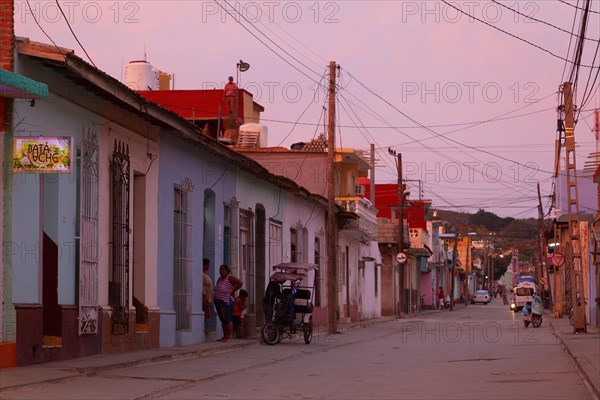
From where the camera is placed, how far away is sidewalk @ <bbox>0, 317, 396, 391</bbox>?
1389cm

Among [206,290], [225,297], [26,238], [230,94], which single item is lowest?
[225,297]

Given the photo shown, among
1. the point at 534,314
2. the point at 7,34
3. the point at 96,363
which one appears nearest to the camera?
the point at 7,34

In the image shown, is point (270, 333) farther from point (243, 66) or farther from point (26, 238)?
point (243, 66)

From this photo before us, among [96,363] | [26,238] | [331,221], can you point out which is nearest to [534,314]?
[331,221]

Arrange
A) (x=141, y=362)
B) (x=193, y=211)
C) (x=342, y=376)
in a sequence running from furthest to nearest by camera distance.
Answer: (x=193, y=211)
(x=141, y=362)
(x=342, y=376)

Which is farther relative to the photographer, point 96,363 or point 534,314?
point 534,314

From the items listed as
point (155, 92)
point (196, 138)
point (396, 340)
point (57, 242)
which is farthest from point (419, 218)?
point (57, 242)

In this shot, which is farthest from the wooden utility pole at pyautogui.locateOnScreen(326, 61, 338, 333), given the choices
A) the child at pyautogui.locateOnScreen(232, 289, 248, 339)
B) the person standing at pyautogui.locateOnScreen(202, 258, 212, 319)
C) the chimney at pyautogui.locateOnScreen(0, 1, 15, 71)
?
the chimney at pyautogui.locateOnScreen(0, 1, 15, 71)

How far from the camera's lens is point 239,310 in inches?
1048

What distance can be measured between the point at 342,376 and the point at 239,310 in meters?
10.2

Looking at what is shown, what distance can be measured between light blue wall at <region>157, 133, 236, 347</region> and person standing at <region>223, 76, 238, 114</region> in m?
15.5

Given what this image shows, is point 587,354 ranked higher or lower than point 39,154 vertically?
lower

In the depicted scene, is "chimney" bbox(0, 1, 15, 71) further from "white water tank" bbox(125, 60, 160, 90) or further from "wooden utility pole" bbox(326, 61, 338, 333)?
"white water tank" bbox(125, 60, 160, 90)

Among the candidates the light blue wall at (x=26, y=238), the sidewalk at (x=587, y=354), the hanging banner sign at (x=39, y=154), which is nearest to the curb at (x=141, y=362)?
the light blue wall at (x=26, y=238)
